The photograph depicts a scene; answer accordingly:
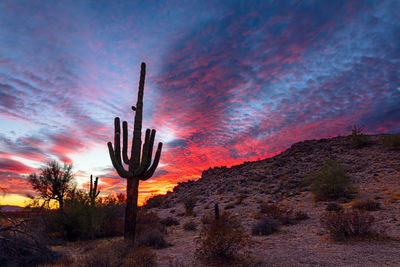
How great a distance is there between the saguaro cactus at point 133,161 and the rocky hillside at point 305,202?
234 cm

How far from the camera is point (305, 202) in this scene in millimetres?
20672

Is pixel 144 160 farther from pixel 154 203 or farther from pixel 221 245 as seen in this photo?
pixel 154 203

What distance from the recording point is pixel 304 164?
36.7 meters

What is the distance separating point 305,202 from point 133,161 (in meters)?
15.4

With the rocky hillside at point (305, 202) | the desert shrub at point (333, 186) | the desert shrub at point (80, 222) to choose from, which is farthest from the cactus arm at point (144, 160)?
the desert shrub at point (333, 186)

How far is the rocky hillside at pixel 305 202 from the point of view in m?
8.03

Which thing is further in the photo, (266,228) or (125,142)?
(125,142)

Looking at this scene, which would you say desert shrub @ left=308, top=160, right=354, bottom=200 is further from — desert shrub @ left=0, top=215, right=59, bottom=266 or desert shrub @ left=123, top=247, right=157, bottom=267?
desert shrub @ left=0, top=215, right=59, bottom=266

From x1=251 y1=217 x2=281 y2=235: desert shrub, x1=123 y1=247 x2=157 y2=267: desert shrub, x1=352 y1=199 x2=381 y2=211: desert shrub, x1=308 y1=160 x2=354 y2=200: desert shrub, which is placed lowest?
x1=123 y1=247 x2=157 y2=267: desert shrub

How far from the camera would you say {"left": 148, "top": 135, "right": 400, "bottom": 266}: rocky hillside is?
803 cm

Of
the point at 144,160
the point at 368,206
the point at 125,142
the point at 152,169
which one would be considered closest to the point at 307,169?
the point at 368,206

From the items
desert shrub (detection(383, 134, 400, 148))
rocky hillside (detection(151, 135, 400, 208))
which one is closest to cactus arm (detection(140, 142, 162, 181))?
rocky hillside (detection(151, 135, 400, 208))

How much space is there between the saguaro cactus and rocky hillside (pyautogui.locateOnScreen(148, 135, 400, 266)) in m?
2.34

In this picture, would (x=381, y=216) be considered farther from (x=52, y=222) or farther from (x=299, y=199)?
(x=52, y=222)
